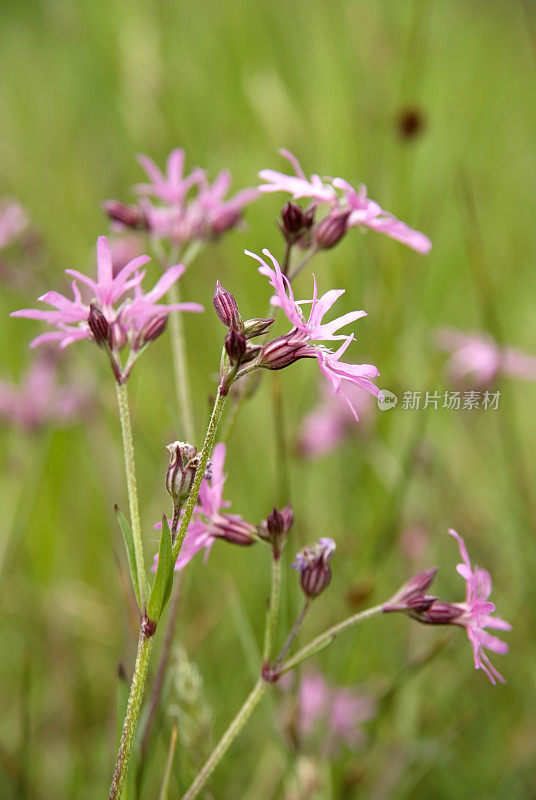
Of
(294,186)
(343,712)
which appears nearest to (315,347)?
(294,186)

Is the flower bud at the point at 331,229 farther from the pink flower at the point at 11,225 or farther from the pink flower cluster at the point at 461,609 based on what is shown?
the pink flower at the point at 11,225

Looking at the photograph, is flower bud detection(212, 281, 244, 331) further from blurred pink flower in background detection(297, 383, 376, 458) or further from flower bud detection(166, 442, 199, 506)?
blurred pink flower in background detection(297, 383, 376, 458)

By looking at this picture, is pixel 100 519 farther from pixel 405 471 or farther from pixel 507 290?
pixel 507 290

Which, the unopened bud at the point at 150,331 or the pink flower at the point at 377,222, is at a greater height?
the pink flower at the point at 377,222

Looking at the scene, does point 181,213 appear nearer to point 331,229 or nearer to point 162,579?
point 331,229

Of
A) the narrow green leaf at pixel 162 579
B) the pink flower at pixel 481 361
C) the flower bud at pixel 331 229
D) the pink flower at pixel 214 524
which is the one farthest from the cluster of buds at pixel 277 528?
the pink flower at pixel 481 361

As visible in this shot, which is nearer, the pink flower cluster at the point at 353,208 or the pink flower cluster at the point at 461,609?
the pink flower cluster at the point at 461,609

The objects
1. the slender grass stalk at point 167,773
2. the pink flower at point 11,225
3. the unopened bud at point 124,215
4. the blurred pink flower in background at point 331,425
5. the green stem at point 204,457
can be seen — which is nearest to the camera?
the green stem at point 204,457

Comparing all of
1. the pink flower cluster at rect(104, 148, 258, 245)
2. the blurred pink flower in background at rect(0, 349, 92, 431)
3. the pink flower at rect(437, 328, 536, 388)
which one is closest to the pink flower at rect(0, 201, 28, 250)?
the blurred pink flower in background at rect(0, 349, 92, 431)
